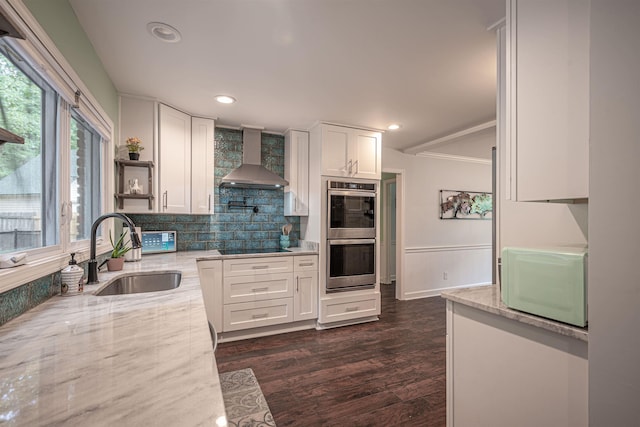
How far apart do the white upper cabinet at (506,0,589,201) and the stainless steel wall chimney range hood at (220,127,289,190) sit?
2.47 m

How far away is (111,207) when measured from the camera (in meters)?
2.48

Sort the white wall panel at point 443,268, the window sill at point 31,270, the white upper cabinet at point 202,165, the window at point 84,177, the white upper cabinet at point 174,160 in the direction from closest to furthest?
the window sill at point 31,270, the window at point 84,177, the white upper cabinet at point 174,160, the white upper cabinet at point 202,165, the white wall panel at point 443,268

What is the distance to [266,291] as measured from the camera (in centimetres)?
313

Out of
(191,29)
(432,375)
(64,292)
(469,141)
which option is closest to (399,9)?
(191,29)

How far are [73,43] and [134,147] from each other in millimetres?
1119

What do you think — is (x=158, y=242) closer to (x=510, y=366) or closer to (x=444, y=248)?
(x=510, y=366)

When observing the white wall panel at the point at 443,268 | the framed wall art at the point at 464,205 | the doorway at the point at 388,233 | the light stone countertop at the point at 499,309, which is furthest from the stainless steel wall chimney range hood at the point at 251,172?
the framed wall art at the point at 464,205

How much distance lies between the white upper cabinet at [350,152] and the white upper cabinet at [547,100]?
2169 millimetres

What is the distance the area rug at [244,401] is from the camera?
1735mm

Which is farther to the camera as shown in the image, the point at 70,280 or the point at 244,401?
the point at 244,401

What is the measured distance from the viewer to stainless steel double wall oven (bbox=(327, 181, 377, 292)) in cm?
334

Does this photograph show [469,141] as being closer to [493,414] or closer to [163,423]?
[493,414]

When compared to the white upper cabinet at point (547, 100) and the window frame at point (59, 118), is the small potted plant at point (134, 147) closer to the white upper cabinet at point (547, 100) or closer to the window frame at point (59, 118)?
the window frame at point (59, 118)

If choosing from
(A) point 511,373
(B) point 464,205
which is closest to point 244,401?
(A) point 511,373
